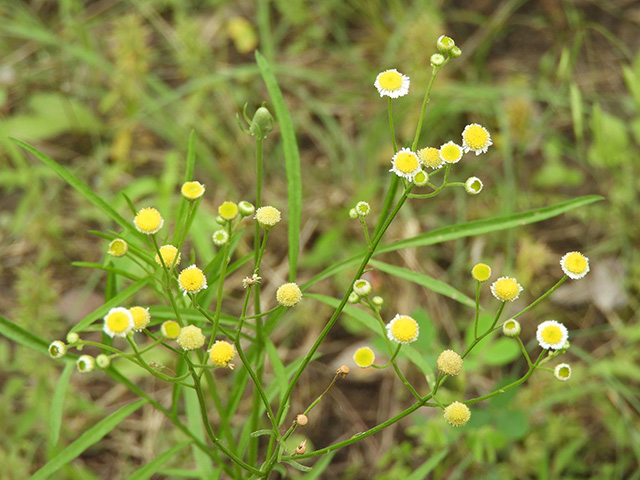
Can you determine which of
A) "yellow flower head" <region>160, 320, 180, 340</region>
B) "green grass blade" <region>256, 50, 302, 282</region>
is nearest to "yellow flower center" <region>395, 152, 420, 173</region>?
"green grass blade" <region>256, 50, 302, 282</region>

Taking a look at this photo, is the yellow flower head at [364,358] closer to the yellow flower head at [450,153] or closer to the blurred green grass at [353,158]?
the yellow flower head at [450,153]

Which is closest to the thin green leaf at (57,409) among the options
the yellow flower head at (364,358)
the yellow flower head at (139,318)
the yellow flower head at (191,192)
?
the yellow flower head at (139,318)

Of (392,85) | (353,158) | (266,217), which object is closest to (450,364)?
(266,217)

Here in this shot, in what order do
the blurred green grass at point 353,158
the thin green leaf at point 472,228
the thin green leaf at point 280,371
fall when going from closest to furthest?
the thin green leaf at point 280,371, the thin green leaf at point 472,228, the blurred green grass at point 353,158

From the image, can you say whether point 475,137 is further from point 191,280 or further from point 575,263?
point 191,280

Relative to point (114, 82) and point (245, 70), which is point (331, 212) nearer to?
point (245, 70)

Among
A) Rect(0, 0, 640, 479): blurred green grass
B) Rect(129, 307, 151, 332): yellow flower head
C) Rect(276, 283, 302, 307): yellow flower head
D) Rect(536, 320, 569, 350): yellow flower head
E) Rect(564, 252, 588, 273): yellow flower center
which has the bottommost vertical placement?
Rect(0, 0, 640, 479): blurred green grass

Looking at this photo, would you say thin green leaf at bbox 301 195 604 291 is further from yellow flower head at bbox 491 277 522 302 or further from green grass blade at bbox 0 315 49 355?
green grass blade at bbox 0 315 49 355

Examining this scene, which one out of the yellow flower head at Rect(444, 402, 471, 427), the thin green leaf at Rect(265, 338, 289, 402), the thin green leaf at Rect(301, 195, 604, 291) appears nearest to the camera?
the yellow flower head at Rect(444, 402, 471, 427)
